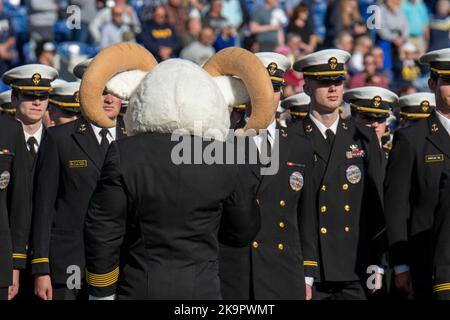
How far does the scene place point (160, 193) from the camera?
5559 mm

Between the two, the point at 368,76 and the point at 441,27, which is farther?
the point at 441,27

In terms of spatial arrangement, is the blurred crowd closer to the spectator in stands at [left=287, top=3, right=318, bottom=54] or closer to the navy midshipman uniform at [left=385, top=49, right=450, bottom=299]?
the spectator in stands at [left=287, top=3, right=318, bottom=54]

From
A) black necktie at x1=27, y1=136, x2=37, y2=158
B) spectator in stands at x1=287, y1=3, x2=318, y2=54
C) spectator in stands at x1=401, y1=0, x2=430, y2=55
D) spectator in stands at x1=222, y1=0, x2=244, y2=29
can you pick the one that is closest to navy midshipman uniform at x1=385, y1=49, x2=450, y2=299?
black necktie at x1=27, y1=136, x2=37, y2=158

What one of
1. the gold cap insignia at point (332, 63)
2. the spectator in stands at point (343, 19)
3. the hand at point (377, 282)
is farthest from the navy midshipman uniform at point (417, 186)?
the spectator in stands at point (343, 19)

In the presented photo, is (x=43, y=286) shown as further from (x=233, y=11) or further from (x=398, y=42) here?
(x=398, y=42)

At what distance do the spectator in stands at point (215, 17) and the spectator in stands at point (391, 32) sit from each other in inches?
112

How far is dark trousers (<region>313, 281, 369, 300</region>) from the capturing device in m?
8.76

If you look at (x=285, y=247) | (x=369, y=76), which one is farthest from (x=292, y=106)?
(x=369, y=76)

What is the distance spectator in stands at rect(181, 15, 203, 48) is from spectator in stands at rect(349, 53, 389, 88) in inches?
99.6

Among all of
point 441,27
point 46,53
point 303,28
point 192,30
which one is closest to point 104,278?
point 46,53

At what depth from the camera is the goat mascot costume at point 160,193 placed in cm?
553

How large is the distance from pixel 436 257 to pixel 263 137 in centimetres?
151

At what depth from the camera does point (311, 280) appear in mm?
8109

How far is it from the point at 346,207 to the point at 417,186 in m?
0.91
